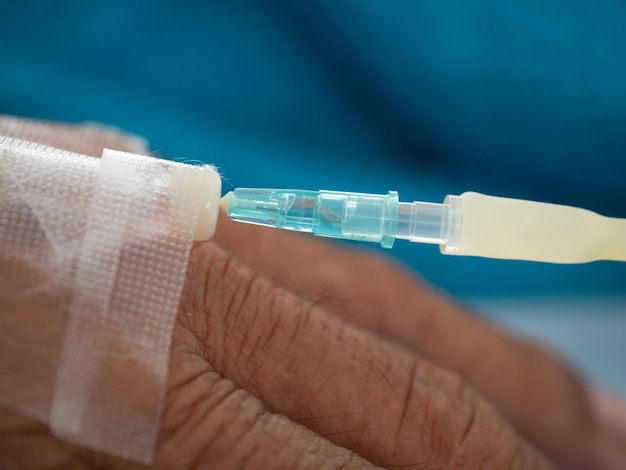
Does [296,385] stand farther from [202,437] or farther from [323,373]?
[202,437]

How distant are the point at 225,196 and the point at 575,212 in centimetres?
43

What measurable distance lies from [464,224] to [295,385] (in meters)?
0.29

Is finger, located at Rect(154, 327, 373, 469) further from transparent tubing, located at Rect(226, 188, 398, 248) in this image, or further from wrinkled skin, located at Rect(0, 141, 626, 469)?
transparent tubing, located at Rect(226, 188, 398, 248)

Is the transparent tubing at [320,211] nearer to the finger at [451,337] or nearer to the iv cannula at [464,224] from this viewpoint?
the iv cannula at [464,224]

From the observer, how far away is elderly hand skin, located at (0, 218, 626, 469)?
2.16ft

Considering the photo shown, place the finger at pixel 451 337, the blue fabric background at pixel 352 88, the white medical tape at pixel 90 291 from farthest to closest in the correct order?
the blue fabric background at pixel 352 88, the finger at pixel 451 337, the white medical tape at pixel 90 291

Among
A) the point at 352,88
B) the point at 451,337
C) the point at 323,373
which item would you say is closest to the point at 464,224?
the point at 323,373

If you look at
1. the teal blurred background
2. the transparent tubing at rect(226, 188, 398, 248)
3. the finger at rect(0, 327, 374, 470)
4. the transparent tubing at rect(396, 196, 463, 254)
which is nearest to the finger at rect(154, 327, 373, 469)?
the finger at rect(0, 327, 374, 470)

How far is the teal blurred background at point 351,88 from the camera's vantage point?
1.36 metres

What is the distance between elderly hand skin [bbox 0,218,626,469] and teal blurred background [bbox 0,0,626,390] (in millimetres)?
496

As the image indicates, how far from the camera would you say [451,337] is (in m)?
1.27

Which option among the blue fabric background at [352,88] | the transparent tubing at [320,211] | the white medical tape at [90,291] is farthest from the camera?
the blue fabric background at [352,88]

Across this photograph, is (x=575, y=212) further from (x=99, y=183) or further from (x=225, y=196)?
(x=99, y=183)

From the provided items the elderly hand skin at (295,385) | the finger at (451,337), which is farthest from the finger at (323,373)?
the finger at (451,337)
